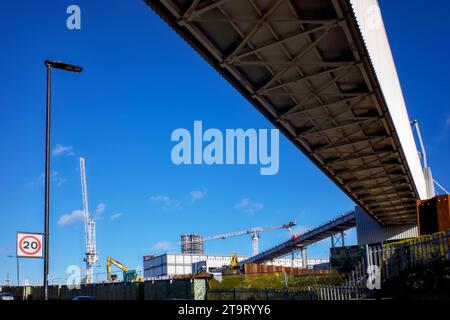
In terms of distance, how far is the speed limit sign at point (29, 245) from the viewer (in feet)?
51.3

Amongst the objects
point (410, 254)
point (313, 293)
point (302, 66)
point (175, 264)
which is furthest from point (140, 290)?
point (175, 264)

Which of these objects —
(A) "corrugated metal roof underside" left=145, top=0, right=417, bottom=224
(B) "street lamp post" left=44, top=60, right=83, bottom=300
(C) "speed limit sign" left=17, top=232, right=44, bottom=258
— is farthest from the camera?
(B) "street lamp post" left=44, top=60, right=83, bottom=300

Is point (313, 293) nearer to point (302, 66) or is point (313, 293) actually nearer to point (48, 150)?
point (302, 66)

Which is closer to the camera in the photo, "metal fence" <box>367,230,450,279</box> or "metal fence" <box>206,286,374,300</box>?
"metal fence" <box>367,230,450,279</box>

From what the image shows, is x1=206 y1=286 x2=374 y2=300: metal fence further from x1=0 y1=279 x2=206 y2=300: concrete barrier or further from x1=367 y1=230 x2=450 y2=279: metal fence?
x1=0 y1=279 x2=206 y2=300: concrete barrier

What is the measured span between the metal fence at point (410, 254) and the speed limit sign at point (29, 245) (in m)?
12.9

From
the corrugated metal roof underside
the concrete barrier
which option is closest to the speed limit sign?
the corrugated metal roof underside

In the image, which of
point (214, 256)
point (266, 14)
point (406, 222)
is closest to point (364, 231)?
point (406, 222)

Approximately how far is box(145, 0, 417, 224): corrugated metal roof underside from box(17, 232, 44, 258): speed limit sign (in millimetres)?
8434

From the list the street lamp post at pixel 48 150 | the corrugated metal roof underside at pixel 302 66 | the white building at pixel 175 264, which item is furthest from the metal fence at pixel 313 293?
the white building at pixel 175 264

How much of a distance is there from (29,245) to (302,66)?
41.1ft

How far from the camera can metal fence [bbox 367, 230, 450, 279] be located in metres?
15.8

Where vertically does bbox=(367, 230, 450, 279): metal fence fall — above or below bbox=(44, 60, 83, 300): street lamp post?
below
